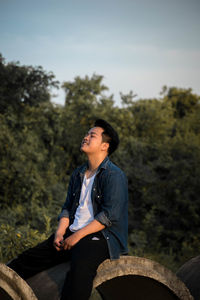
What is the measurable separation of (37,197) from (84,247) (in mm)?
6467

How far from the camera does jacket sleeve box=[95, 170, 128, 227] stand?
9.66 ft

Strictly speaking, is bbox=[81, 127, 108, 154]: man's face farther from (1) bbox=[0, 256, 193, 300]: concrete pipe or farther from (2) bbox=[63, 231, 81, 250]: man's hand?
(1) bbox=[0, 256, 193, 300]: concrete pipe

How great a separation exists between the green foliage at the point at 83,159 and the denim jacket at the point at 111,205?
4.36 m

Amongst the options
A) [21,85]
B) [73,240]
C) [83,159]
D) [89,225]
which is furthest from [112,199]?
[83,159]

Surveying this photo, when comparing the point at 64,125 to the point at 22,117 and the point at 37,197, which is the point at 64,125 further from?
the point at 37,197

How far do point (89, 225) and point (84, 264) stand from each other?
345 millimetres

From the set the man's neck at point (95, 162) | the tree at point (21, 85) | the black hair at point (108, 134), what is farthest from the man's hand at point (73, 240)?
the tree at point (21, 85)

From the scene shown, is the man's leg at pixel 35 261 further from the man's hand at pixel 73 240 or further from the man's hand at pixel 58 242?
the man's hand at pixel 73 240

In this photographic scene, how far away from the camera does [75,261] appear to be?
8.86 feet

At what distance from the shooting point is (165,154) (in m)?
11.3

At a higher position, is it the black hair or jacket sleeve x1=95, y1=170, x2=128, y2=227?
the black hair

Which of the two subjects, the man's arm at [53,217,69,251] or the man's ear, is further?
the man's ear

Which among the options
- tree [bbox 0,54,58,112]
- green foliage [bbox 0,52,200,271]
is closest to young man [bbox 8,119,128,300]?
green foliage [bbox 0,52,200,271]

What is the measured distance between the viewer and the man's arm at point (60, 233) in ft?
9.94
